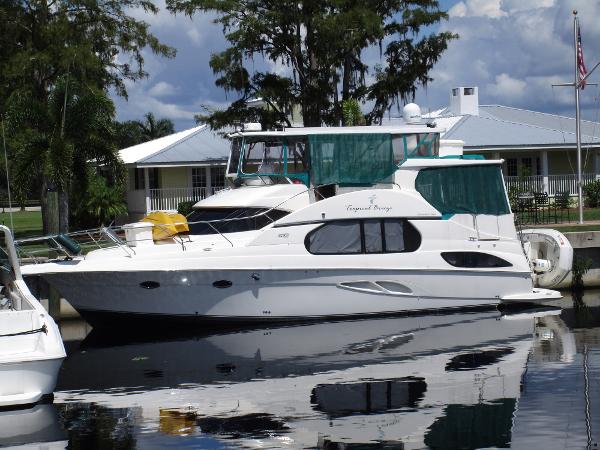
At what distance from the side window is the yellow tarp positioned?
2.31 m

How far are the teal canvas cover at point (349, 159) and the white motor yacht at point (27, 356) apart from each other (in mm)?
8390

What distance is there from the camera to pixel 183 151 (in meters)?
40.9

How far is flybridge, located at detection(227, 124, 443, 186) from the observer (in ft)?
68.6

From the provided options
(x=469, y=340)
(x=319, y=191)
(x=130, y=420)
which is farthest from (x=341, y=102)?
(x=130, y=420)

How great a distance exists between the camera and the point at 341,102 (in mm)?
37094

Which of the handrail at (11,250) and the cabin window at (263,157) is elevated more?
the cabin window at (263,157)

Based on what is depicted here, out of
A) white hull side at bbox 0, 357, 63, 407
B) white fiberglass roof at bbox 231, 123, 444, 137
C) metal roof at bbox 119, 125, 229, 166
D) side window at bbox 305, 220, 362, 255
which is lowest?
white hull side at bbox 0, 357, 63, 407

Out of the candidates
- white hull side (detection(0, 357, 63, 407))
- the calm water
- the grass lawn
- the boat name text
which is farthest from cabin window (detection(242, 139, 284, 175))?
white hull side (detection(0, 357, 63, 407))

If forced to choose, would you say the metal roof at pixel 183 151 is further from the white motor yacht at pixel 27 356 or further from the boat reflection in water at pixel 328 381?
the white motor yacht at pixel 27 356

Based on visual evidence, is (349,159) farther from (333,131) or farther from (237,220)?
(237,220)

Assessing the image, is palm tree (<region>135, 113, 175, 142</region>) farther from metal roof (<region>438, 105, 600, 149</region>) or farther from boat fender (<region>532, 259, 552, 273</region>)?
boat fender (<region>532, 259, 552, 273</region>)

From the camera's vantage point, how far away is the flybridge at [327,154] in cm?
2092

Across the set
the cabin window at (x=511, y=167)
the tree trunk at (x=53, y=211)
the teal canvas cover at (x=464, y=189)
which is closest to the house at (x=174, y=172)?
the tree trunk at (x=53, y=211)

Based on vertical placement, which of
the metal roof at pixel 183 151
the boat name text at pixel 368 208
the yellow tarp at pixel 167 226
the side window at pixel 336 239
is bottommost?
the side window at pixel 336 239
